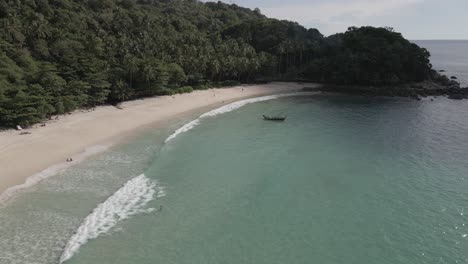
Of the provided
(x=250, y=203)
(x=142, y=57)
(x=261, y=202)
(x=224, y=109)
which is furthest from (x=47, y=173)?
(x=142, y=57)

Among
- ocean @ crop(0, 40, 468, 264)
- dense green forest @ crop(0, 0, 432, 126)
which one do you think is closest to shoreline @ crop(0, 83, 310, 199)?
ocean @ crop(0, 40, 468, 264)

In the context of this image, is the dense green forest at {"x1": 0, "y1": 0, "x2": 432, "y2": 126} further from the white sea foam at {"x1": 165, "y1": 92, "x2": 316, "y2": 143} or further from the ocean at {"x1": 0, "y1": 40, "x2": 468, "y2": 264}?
the ocean at {"x1": 0, "y1": 40, "x2": 468, "y2": 264}

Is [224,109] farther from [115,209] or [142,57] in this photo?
[115,209]

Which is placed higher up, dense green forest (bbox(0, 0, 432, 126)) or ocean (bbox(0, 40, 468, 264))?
dense green forest (bbox(0, 0, 432, 126))

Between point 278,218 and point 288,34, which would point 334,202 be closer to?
point 278,218

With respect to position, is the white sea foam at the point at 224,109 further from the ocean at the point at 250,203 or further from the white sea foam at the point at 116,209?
the white sea foam at the point at 116,209

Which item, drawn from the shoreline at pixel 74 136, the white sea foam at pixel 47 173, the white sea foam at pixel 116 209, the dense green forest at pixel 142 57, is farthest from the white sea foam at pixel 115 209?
the dense green forest at pixel 142 57
